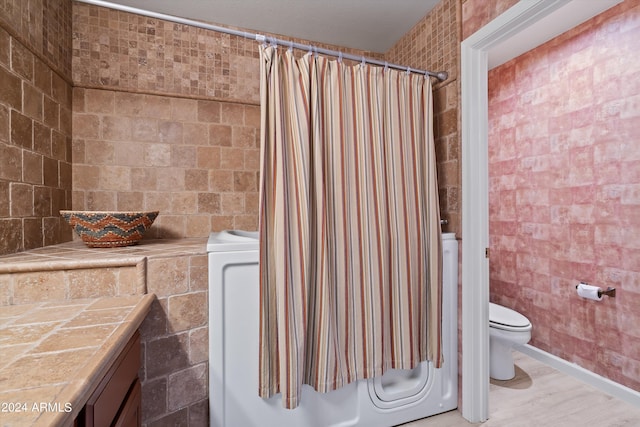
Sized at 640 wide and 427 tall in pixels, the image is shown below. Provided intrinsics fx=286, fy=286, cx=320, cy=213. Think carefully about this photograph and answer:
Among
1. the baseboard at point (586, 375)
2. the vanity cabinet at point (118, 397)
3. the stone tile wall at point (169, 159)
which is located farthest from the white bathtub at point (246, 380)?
the baseboard at point (586, 375)

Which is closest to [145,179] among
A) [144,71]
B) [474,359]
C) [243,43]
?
[144,71]

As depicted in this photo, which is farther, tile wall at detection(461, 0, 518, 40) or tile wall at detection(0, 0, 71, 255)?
tile wall at detection(461, 0, 518, 40)

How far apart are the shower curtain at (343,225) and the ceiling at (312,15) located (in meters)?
0.60

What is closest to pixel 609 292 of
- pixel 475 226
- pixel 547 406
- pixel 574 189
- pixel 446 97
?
pixel 574 189

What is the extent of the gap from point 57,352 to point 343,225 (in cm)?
100

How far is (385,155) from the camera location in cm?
141

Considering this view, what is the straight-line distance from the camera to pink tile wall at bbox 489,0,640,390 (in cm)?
169

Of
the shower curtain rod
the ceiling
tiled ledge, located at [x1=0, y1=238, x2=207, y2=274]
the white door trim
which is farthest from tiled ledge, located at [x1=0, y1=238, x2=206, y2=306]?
the ceiling

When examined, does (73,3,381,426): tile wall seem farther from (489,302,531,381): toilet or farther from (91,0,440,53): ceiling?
(489,302,531,381): toilet

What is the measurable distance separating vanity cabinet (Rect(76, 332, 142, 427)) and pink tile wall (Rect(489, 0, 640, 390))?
8.28 feet

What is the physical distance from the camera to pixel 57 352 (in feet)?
2.02

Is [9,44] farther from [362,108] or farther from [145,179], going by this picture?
[362,108]

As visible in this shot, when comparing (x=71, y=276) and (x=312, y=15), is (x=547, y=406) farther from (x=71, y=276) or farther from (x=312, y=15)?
(x=312, y=15)

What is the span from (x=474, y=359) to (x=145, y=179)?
210 cm
